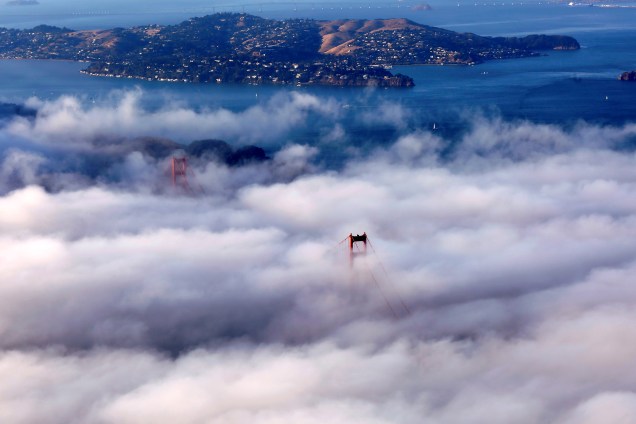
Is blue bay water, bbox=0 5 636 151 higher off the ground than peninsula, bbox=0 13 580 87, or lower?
lower

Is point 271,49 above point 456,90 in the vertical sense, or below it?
above

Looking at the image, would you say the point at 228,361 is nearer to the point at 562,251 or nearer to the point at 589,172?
the point at 562,251

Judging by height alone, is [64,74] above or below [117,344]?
above

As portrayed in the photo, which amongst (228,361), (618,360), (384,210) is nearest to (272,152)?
(384,210)

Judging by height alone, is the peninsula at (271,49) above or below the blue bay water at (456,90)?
above

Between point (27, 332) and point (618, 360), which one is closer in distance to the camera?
point (618, 360)

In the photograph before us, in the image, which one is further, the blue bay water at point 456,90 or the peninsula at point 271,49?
the peninsula at point 271,49

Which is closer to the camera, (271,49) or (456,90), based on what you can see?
(456,90)

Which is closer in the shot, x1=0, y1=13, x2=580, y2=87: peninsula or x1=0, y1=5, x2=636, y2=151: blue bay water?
x1=0, y1=5, x2=636, y2=151: blue bay water
